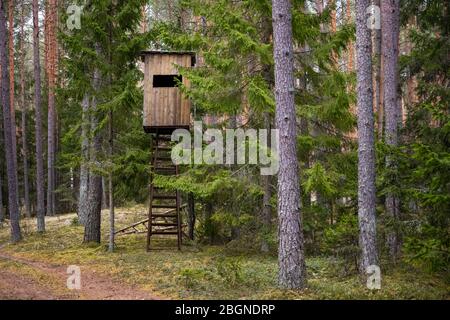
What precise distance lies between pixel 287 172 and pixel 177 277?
416 centimetres

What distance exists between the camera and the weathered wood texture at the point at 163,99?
15555 millimetres

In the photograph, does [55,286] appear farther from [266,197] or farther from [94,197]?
[266,197]

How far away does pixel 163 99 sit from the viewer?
51.5ft

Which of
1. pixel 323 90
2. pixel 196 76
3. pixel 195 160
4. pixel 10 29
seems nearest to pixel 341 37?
pixel 323 90

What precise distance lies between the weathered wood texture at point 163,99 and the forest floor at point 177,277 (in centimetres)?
447

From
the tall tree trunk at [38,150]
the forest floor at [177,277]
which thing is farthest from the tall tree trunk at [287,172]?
the tall tree trunk at [38,150]

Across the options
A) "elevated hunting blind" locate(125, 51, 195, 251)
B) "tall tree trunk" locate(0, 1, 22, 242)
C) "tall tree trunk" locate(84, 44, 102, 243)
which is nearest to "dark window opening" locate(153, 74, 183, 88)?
"elevated hunting blind" locate(125, 51, 195, 251)

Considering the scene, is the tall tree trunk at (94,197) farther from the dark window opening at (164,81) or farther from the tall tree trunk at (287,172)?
the tall tree trunk at (287,172)

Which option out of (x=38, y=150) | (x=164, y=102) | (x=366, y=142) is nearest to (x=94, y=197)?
(x=164, y=102)

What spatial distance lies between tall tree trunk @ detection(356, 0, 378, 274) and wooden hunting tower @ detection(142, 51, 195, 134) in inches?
276

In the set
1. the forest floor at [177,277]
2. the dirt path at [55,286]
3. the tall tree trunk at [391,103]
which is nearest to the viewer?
the forest floor at [177,277]

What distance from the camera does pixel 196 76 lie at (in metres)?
12.7
